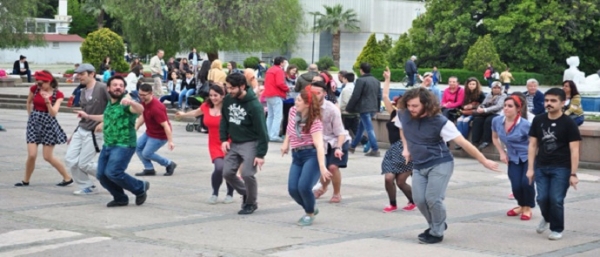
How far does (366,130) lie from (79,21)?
73576 millimetres

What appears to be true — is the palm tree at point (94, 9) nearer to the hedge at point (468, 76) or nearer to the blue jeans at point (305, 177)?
the hedge at point (468, 76)

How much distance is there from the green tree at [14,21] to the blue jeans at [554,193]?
38.1 m

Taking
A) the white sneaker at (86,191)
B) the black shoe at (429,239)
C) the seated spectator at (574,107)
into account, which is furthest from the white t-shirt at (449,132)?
the seated spectator at (574,107)

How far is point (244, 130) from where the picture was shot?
1065cm

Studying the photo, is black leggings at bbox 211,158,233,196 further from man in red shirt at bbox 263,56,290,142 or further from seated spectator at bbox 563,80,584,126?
man in red shirt at bbox 263,56,290,142

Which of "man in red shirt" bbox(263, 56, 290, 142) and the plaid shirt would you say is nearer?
the plaid shirt

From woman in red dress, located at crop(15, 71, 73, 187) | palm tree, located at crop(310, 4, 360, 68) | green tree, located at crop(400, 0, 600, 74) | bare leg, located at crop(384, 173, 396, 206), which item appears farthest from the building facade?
bare leg, located at crop(384, 173, 396, 206)

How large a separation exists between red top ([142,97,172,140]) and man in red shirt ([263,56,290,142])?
5814 millimetres

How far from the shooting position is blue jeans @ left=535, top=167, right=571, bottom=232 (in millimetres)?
9383

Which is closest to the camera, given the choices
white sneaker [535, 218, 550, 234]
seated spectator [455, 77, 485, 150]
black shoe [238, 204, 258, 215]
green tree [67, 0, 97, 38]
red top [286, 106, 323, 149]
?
white sneaker [535, 218, 550, 234]

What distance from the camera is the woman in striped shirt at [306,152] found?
1006 cm

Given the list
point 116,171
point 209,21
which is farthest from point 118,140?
point 209,21

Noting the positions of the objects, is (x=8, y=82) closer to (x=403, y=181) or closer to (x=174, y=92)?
(x=174, y=92)

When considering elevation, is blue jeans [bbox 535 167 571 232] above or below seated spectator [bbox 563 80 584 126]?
below
